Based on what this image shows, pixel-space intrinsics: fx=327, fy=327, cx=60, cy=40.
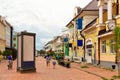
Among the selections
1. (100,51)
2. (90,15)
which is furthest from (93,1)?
(100,51)

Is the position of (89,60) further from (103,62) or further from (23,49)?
(23,49)

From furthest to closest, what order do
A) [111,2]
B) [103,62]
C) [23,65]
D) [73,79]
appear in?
[103,62] → [111,2] → [23,65] → [73,79]

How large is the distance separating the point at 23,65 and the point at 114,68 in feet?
30.3

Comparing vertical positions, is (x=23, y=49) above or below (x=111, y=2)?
below

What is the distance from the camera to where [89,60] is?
163 ft

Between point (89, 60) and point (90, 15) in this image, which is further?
point (90, 15)

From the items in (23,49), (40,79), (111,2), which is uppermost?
(111,2)

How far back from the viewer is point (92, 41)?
151 ft

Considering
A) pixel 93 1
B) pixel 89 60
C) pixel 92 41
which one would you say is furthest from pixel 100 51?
pixel 93 1

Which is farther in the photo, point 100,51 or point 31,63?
point 100,51

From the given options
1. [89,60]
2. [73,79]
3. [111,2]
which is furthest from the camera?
[89,60]

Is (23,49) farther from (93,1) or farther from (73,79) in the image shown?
(93,1)

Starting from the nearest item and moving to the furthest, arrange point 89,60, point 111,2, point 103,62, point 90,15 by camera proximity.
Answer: point 111,2
point 103,62
point 89,60
point 90,15

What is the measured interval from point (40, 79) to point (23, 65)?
896 centimetres
